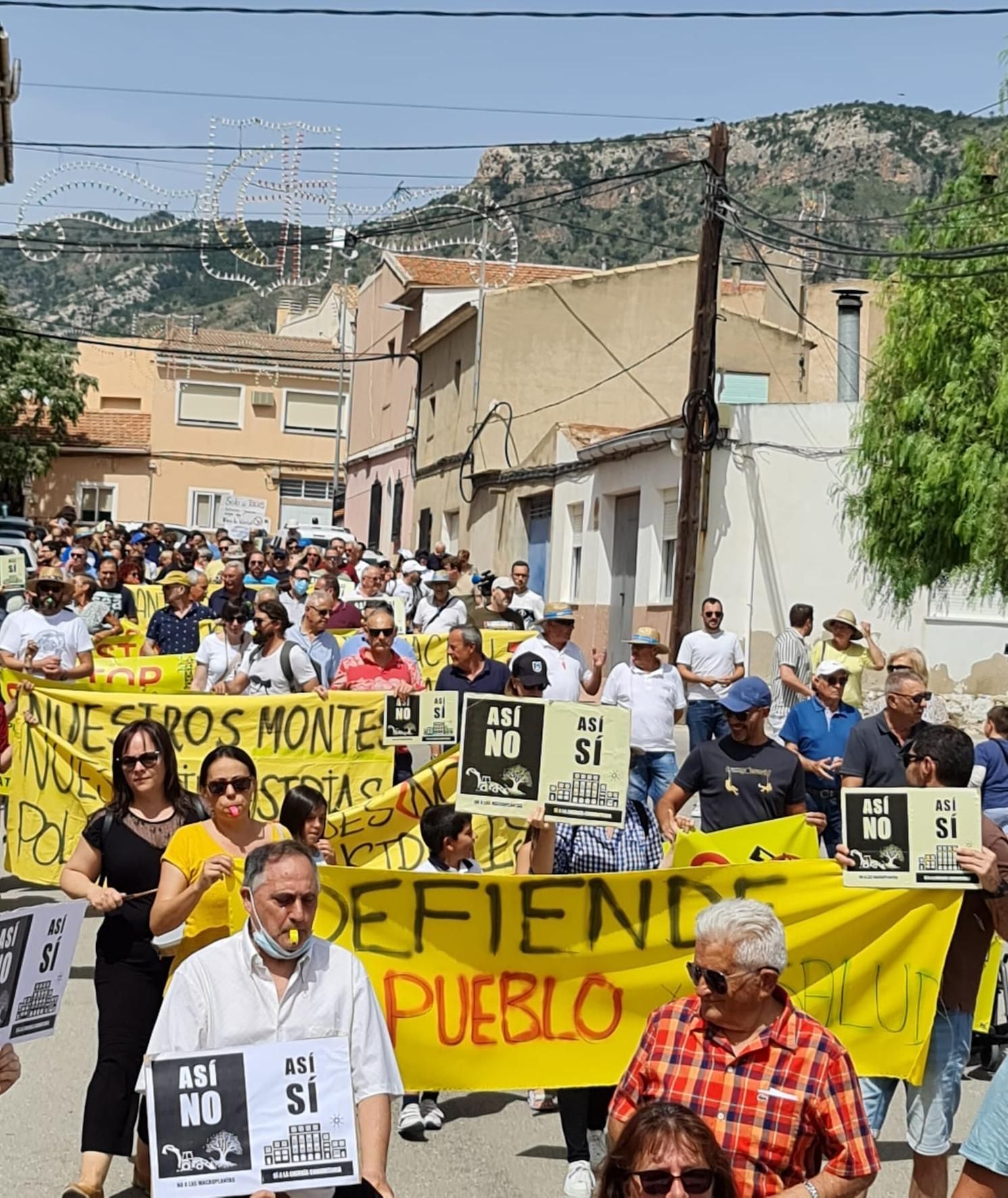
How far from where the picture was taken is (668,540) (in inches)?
1171

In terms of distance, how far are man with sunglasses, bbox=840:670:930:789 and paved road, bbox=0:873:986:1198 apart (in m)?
A: 1.47

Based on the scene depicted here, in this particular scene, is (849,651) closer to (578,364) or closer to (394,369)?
(578,364)

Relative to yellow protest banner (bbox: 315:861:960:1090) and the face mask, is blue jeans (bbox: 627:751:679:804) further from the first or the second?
the face mask

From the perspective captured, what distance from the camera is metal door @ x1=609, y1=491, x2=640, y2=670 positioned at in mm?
31656

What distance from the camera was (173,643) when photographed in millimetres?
15867

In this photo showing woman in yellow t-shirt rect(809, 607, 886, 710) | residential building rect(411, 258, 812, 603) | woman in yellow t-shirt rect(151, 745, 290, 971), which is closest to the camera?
woman in yellow t-shirt rect(151, 745, 290, 971)

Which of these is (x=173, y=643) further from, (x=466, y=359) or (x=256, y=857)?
(x=466, y=359)

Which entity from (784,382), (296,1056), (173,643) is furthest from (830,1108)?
(784,382)

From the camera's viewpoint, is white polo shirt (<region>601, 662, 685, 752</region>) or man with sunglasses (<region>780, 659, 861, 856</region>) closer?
man with sunglasses (<region>780, 659, 861, 856</region>)

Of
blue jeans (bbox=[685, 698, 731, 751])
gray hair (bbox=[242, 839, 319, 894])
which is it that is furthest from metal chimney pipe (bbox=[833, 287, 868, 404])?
gray hair (bbox=[242, 839, 319, 894])

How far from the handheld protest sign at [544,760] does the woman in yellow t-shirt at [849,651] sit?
531cm

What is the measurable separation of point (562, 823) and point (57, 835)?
14.3ft

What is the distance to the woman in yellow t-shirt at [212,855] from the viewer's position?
248 inches

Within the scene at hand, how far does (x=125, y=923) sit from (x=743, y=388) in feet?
105
